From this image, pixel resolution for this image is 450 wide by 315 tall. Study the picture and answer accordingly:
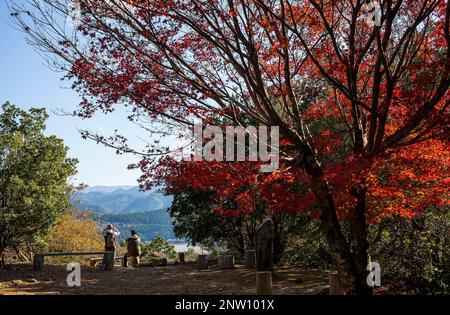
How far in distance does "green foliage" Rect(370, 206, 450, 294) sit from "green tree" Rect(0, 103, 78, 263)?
13.7 meters

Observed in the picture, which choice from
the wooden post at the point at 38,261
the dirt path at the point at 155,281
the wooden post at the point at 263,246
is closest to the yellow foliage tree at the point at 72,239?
the wooden post at the point at 38,261

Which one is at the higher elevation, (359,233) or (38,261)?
(359,233)

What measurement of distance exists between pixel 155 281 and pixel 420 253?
8318 mm

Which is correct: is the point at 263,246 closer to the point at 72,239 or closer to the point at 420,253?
the point at 420,253

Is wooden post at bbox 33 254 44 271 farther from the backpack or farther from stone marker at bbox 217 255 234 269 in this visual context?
stone marker at bbox 217 255 234 269

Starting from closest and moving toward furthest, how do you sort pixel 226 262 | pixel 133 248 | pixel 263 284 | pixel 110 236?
pixel 263 284 < pixel 226 262 < pixel 110 236 < pixel 133 248

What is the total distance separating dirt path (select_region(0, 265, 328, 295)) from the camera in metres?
11.5

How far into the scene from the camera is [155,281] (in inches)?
543

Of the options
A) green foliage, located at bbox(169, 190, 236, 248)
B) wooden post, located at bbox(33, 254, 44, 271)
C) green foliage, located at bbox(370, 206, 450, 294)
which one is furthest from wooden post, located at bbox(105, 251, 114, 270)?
green foliage, located at bbox(370, 206, 450, 294)

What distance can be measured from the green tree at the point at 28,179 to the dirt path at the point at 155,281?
2.13m

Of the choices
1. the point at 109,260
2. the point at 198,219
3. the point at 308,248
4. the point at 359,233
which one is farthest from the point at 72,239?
the point at 359,233

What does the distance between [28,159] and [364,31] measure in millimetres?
14971

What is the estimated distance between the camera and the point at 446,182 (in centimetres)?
938
